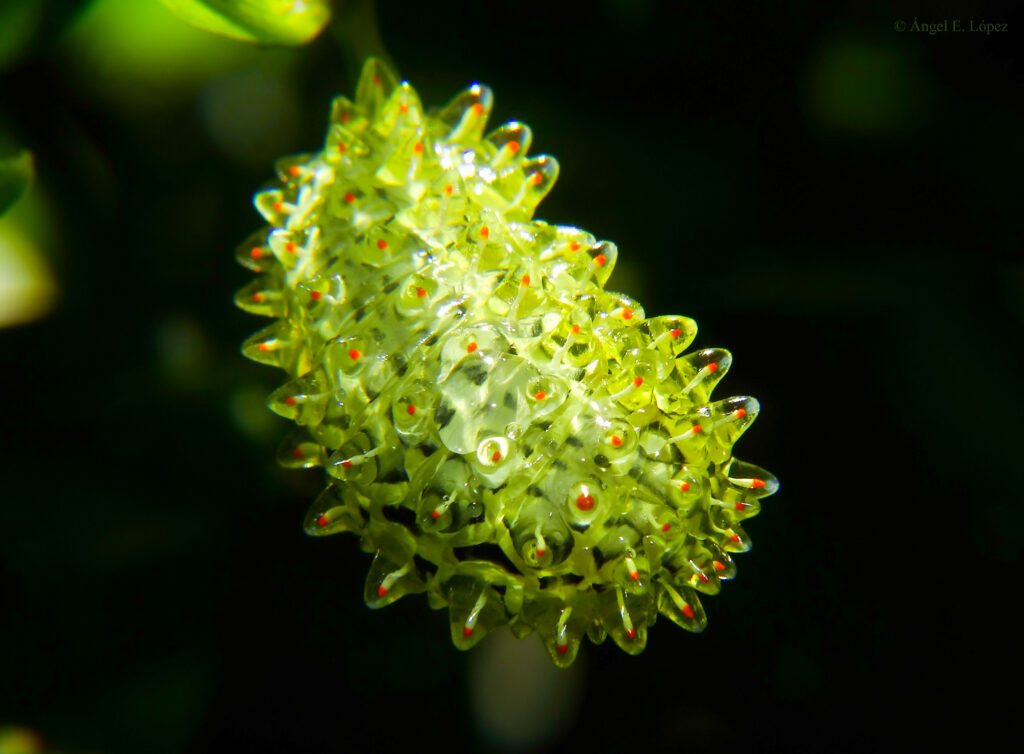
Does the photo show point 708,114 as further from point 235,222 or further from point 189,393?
point 189,393

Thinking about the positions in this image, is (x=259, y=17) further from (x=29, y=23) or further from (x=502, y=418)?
(x=502, y=418)

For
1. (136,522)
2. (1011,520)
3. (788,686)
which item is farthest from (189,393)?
(1011,520)

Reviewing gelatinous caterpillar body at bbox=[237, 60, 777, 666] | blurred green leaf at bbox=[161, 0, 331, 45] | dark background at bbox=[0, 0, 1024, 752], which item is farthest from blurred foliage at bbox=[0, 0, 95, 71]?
gelatinous caterpillar body at bbox=[237, 60, 777, 666]

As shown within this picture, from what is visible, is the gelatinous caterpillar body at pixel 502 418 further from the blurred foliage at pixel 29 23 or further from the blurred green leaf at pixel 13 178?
the blurred foliage at pixel 29 23

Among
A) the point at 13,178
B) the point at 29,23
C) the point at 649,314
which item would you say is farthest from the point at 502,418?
the point at 29,23

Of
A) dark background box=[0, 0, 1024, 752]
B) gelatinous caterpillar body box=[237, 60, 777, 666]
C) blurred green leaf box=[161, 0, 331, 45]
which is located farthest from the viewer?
dark background box=[0, 0, 1024, 752]

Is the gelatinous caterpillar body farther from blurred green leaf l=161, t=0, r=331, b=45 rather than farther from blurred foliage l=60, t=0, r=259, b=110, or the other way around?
blurred foliage l=60, t=0, r=259, b=110
